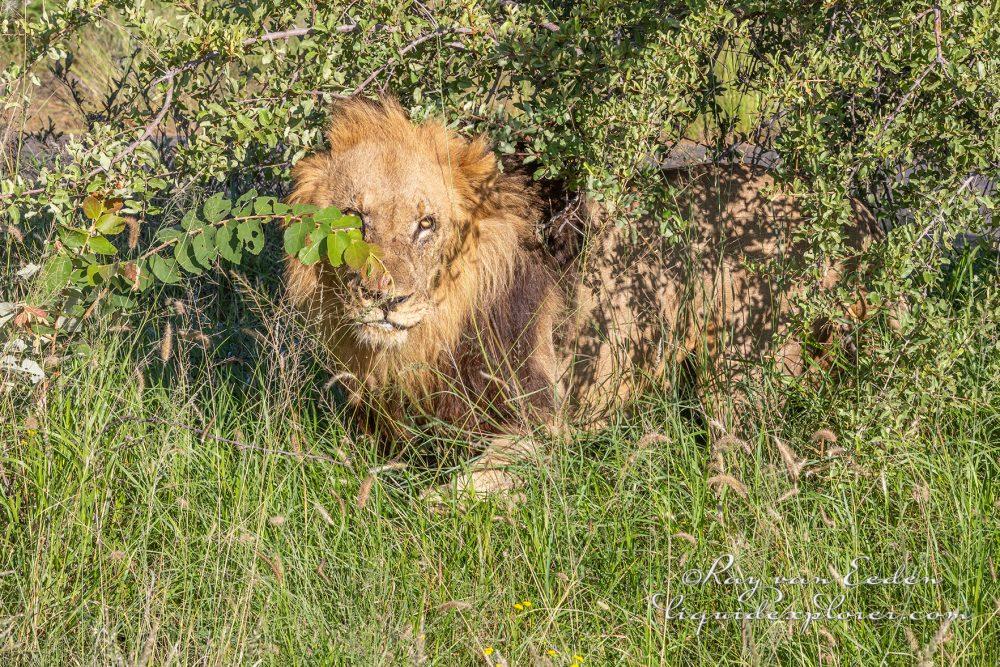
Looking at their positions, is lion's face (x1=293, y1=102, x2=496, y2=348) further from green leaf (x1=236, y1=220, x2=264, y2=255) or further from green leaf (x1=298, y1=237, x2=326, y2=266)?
green leaf (x1=236, y1=220, x2=264, y2=255)

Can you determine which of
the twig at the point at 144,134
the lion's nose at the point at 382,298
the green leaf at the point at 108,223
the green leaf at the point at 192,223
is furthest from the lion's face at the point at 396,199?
the green leaf at the point at 108,223

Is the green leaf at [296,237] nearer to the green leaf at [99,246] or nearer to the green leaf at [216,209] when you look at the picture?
the green leaf at [216,209]

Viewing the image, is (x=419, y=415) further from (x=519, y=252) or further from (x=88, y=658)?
(x=88, y=658)

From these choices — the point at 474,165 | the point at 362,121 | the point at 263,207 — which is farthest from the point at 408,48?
the point at 263,207

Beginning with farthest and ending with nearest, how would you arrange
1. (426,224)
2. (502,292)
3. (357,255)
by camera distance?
(502,292), (426,224), (357,255)

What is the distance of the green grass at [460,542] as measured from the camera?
2457mm

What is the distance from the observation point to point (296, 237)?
123 inches

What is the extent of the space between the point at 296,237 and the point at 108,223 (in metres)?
0.61

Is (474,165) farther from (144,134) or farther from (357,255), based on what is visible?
(144,134)

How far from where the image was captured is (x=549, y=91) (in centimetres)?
346

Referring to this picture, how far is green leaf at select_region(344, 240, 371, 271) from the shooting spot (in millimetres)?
2980

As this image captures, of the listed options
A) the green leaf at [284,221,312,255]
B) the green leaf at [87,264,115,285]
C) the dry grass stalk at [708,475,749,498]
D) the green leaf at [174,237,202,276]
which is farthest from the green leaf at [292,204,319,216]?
the dry grass stalk at [708,475,749,498]

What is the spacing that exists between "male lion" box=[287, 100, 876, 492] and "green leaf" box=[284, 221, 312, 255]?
153 mm

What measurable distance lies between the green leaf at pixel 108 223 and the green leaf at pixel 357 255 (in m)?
0.79
